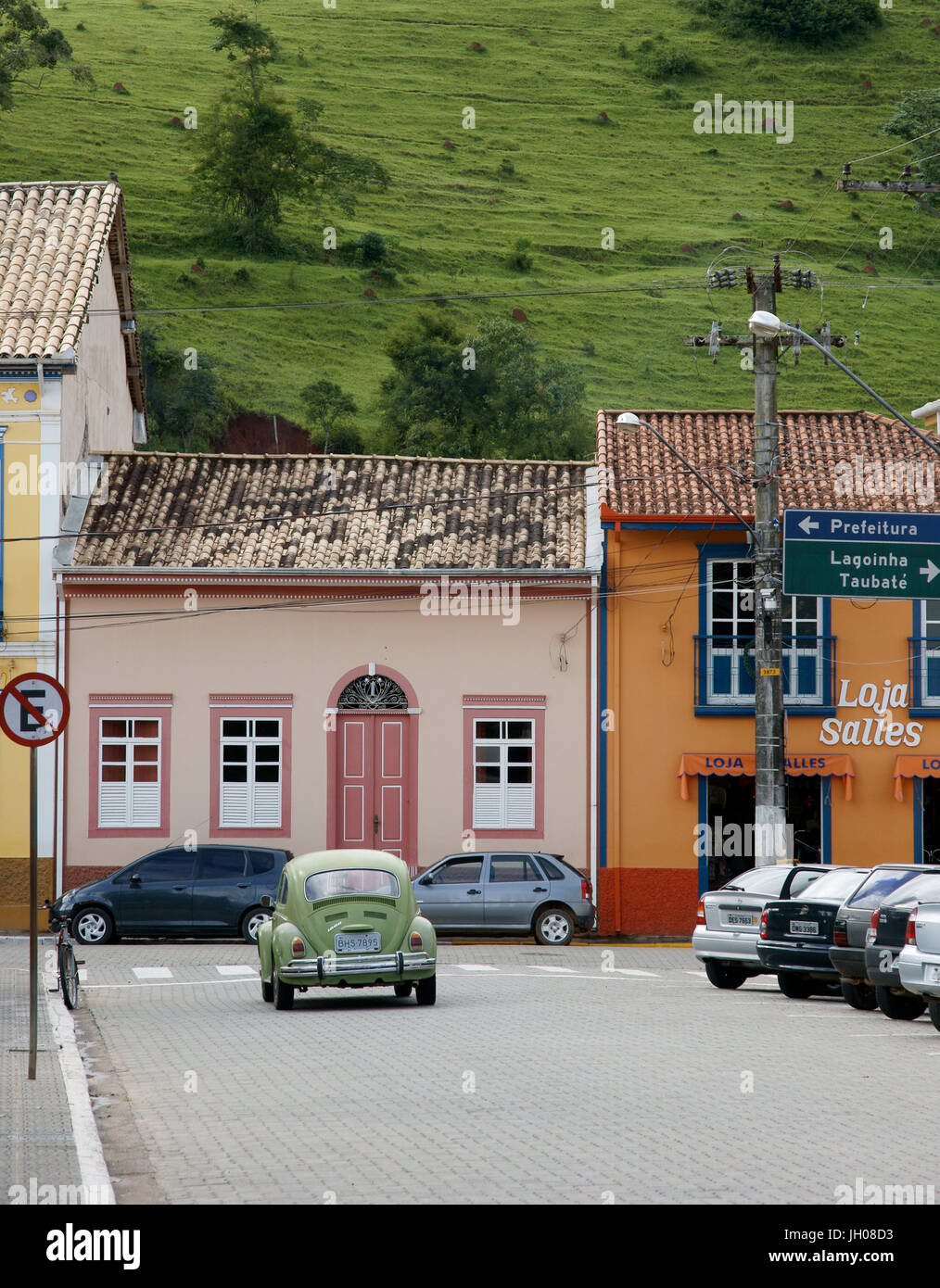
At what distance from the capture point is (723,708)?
28.7 m

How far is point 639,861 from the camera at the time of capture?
2862 centimetres

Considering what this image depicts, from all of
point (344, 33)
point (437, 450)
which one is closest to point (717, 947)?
point (437, 450)

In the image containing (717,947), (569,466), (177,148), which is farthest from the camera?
(177,148)

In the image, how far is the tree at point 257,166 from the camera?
8206cm

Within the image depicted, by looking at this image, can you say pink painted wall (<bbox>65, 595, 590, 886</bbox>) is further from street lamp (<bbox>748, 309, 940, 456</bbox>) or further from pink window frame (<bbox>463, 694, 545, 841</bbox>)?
street lamp (<bbox>748, 309, 940, 456</bbox>)

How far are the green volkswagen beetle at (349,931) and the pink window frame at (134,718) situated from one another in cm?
1162

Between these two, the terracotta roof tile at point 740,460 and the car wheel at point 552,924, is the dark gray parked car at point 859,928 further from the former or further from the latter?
the terracotta roof tile at point 740,460

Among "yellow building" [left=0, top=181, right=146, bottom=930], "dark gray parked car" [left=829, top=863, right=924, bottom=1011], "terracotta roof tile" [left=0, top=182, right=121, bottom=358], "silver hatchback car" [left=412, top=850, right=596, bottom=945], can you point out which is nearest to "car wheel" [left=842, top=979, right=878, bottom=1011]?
"dark gray parked car" [left=829, top=863, right=924, bottom=1011]

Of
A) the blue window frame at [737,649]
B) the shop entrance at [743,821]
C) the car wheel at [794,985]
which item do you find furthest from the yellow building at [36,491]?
the car wheel at [794,985]

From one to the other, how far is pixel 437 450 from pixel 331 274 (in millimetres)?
28828

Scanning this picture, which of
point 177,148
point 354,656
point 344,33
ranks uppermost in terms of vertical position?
point 344,33
